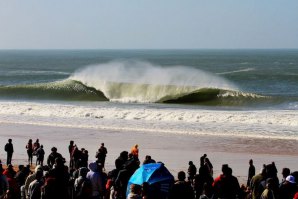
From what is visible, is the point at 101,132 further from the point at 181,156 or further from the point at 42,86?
the point at 42,86

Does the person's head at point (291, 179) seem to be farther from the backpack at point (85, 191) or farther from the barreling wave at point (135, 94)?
the barreling wave at point (135, 94)

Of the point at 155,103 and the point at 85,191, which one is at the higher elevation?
the point at 155,103

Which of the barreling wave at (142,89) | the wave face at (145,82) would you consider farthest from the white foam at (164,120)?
the wave face at (145,82)

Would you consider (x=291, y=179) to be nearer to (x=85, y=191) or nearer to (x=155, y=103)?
(x=85, y=191)

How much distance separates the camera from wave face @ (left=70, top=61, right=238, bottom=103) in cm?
5075

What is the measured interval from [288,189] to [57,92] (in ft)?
154

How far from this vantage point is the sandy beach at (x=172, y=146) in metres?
19.2

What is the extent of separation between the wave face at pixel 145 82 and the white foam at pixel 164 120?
41.4 feet

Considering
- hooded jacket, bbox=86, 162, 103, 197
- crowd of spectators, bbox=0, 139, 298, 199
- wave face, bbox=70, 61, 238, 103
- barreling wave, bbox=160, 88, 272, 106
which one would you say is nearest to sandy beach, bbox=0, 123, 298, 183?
crowd of spectators, bbox=0, 139, 298, 199

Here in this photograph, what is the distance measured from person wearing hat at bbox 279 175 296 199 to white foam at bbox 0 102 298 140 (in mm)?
16878

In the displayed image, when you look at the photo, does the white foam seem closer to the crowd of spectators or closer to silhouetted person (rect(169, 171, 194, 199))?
the crowd of spectators

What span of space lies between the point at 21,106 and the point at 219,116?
14.8 meters

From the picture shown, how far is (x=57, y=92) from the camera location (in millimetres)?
54906

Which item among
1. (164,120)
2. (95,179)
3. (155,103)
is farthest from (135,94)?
(95,179)
